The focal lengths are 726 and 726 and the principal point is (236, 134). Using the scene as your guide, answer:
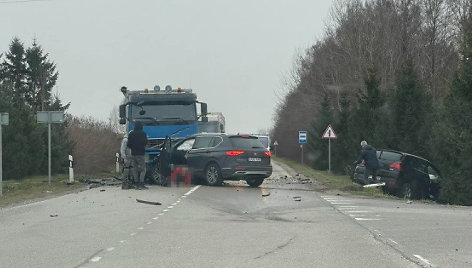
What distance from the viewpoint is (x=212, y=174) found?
949 inches

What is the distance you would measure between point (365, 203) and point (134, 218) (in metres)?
→ 7.10

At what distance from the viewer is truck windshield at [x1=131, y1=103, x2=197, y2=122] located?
26.4 meters

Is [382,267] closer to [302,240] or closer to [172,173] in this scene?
[302,240]

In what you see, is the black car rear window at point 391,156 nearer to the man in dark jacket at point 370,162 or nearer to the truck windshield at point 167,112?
the man in dark jacket at point 370,162

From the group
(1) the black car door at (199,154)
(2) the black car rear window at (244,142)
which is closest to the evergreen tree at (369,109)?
(2) the black car rear window at (244,142)

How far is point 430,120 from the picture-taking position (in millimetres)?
28406

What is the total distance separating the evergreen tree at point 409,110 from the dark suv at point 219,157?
7961 mm

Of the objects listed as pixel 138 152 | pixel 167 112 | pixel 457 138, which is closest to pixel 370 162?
pixel 457 138

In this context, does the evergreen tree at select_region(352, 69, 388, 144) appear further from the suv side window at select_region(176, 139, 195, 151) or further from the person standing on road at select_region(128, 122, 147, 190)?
the person standing on road at select_region(128, 122, 147, 190)

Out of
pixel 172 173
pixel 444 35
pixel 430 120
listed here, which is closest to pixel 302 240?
pixel 172 173

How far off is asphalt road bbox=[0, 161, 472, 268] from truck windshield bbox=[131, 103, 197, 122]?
677 cm

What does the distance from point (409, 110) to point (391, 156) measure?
520 centimetres

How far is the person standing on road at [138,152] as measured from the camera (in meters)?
22.2

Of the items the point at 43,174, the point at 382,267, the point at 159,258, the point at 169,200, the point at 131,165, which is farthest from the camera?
the point at 43,174
